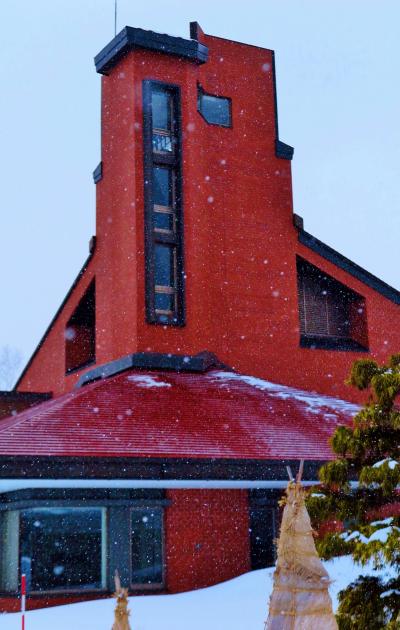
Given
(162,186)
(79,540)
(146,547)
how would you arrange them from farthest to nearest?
(162,186) → (146,547) → (79,540)

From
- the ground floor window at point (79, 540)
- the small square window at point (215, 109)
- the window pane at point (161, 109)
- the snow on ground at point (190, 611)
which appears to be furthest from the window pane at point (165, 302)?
the snow on ground at point (190, 611)

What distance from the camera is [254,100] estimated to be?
25.3m

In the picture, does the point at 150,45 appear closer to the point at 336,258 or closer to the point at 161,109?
the point at 161,109

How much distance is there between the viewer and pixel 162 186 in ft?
73.3

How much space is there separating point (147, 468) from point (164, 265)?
7.42m

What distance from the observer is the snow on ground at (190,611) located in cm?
1449

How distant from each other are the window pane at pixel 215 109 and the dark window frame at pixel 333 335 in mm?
4595

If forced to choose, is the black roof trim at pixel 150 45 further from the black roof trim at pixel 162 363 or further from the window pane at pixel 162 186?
the black roof trim at pixel 162 363

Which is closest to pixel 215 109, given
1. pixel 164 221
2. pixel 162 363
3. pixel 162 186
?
pixel 162 186

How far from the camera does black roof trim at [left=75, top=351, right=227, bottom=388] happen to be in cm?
2044

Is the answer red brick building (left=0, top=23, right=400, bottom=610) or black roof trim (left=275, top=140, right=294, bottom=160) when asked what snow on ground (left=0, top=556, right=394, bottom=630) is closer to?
red brick building (left=0, top=23, right=400, bottom=610)

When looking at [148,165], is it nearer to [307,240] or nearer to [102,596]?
[307,240]

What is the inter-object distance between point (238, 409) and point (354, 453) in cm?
884

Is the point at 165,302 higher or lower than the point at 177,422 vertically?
higher
